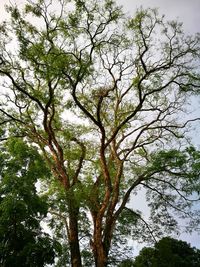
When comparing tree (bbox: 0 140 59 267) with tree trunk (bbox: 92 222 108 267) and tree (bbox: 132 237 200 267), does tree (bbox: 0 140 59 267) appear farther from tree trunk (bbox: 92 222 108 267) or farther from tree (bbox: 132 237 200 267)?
tree (bbox: 132 237 200 267)

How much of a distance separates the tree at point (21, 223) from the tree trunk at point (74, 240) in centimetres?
374

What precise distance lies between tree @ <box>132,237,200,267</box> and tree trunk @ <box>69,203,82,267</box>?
436 cm

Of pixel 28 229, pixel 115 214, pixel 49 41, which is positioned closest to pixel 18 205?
pixel 28 229

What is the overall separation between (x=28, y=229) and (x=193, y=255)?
18.7 m

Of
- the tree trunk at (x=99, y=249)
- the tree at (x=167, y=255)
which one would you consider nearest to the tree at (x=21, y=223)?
the tree trunk at (x=99, y=249)

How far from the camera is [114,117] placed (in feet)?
56.6

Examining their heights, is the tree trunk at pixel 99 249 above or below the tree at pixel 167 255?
below

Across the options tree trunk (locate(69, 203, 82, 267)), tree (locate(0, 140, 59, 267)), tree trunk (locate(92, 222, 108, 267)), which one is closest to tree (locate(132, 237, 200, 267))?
tree trunk (locate(92, 222, 108, 267))

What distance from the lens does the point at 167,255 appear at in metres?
18.0

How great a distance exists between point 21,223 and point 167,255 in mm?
10803

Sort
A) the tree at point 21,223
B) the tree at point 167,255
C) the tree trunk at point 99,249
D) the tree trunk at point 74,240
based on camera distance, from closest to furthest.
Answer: the tree at point 21,223
the tree trunk at point 99,249
the tree trunk at point 74,240
the tree at point 167,255

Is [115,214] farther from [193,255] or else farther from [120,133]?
[193,255]

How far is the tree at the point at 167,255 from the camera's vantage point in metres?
17.3

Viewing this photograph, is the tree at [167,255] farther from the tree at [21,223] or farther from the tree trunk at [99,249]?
the tree at [21,223]
